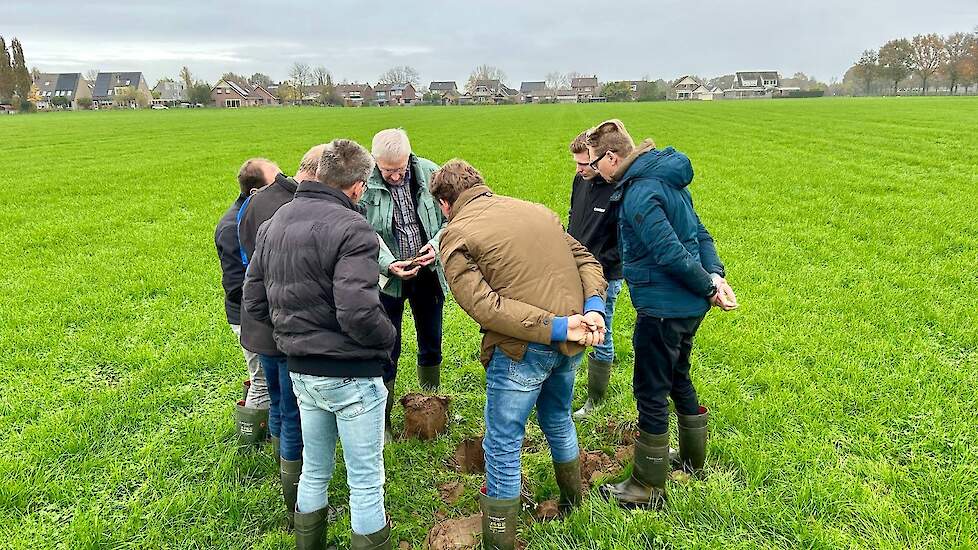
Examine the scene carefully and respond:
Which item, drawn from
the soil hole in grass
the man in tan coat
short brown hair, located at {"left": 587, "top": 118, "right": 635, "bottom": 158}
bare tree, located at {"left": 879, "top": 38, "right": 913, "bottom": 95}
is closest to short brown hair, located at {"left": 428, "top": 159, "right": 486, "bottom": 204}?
the man in tan coat

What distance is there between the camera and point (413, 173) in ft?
15.1

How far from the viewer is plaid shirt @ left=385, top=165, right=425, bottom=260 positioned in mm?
4508

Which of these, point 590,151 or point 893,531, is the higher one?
point 590,151

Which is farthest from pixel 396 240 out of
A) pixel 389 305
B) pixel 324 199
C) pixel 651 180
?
pixel 651 180

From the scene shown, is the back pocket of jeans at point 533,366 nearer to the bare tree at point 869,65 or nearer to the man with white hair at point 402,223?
the man with white hair at point 402,223

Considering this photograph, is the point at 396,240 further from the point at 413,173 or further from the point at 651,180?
the point at 651,180

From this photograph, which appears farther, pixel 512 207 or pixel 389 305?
pixel 389 305

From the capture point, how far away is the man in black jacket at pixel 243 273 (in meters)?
4.17

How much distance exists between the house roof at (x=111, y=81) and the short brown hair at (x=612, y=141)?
15968 centimetres

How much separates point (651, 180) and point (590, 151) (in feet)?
1.57

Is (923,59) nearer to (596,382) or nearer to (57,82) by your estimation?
(596,382)

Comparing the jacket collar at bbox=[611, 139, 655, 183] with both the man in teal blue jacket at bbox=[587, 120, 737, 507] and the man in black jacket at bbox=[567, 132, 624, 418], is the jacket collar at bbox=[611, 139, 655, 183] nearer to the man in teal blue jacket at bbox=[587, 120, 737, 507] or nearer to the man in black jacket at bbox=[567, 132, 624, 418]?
the man in teal blue jacket at bbox=[587, 120, 737, 507]

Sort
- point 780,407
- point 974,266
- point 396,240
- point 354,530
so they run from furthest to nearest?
point 974,266, point 780,407, point 396,240, point 354,530

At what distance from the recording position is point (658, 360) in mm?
3555
